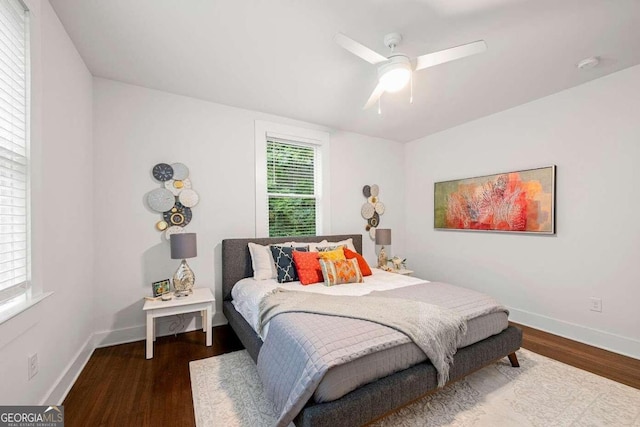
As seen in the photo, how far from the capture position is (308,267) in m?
2.89

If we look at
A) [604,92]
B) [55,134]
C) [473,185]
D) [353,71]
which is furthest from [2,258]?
[604,92]

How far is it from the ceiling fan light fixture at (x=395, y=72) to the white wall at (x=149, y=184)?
6.17ft

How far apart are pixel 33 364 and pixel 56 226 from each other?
0.87 meters

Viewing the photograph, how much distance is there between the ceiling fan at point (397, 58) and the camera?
1738 mm

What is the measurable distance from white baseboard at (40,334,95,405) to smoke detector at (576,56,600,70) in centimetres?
482

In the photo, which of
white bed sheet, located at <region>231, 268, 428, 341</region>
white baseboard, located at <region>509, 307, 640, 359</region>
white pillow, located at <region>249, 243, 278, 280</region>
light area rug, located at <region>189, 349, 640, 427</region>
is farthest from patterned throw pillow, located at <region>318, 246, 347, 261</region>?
white baseboard, located at <region>509, 307, 640, 359</region>

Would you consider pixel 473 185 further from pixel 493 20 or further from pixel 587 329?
pixel 493 20

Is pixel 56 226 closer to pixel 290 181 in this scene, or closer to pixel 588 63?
pixel 290 181

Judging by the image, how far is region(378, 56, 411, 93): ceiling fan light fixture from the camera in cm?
196

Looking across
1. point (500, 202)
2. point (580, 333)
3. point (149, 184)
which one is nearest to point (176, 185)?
point (149, 184)

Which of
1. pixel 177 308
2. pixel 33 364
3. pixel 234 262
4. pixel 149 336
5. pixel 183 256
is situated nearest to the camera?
pixel 33 364

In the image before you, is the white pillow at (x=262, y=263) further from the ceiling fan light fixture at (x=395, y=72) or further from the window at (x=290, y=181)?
the ceiling fan light fixture at (x=395, y=72)

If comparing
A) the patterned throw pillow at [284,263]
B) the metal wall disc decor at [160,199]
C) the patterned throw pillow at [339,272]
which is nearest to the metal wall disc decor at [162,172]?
the metal wall disc decor at [160,199]

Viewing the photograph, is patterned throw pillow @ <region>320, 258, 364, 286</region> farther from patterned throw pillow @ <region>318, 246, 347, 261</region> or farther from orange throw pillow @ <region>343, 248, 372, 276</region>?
orange throw pillow @ <region>343, 248, 372, 276</region>
